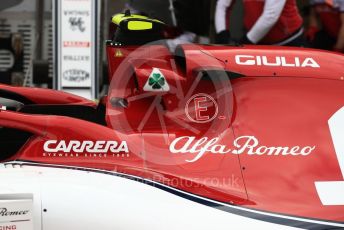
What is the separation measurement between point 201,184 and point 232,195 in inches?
5.0

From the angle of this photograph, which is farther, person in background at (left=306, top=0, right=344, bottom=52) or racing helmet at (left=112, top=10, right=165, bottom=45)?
person in background at (left=306, top=0, right=344, bottom=52)

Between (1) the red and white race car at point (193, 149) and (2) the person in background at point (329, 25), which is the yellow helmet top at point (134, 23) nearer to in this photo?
(1) the red and white race car at point (193, 149)

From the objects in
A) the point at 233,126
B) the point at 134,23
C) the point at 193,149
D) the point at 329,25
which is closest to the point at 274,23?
the point at 329,25

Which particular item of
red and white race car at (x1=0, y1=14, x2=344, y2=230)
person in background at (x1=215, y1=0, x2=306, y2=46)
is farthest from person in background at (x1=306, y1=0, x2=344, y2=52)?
red and white race car at (x1=0, y1=14, x2=344, y2=230)

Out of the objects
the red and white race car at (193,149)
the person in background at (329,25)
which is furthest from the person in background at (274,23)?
the red and white race car at (193,149)

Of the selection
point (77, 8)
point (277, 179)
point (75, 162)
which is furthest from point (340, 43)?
point (75, 162)

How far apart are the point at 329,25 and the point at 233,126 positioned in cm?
294

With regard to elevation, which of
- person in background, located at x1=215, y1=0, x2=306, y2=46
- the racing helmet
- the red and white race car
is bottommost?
the red and white race car

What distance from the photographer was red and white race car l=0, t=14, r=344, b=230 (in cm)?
239

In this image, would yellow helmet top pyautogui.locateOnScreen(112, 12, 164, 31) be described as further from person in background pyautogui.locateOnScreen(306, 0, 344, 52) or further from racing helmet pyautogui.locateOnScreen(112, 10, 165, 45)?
person in background pyautogui.locateOnScreen(306, 0, 344, 52)

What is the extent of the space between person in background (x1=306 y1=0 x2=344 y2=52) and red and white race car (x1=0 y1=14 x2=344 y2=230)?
242 centimetres

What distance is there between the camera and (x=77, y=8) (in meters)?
5.64

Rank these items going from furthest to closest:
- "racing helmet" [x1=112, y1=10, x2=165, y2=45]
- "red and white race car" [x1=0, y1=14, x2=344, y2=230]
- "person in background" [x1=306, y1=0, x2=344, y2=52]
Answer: "person in background" [x1=306, y1=0, x2=344, y2=52]
"racing helmet" [x1=112, y1=10, x2=165, y2=45]
"red and white race car" [x1=0, y1=14, x2=344, y2=230]

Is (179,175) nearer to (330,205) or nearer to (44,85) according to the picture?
(330,205)
